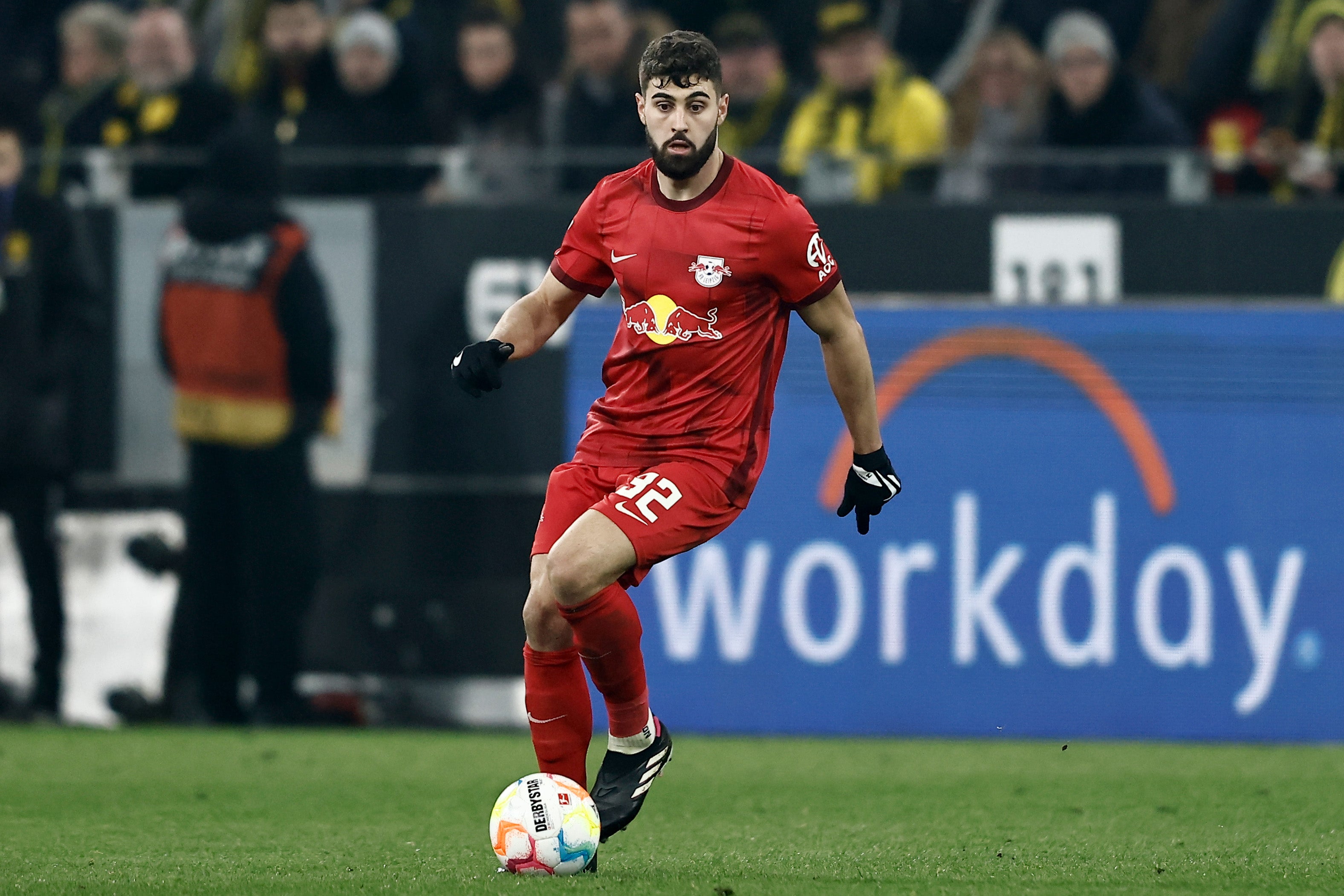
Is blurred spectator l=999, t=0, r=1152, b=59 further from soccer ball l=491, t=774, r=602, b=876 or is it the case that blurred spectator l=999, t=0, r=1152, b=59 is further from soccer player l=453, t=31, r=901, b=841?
soccer ball l=491, t=774, r=602, b=876

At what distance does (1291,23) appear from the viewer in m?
9.53

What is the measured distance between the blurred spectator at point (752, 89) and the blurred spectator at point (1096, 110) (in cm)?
135

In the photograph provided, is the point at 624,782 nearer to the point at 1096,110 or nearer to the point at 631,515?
the point at 631,515

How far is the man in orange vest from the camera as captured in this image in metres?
9.52

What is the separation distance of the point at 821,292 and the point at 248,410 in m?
4.78

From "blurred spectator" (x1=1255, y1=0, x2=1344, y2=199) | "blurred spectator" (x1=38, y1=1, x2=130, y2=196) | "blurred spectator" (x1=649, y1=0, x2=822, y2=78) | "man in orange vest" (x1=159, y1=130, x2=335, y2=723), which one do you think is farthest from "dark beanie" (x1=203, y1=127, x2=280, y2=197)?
"blurred spectator" (x1=1255, y1=0, x2=1344, y2=199)

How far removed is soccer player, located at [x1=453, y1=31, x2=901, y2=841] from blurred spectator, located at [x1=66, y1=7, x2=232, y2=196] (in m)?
4.74

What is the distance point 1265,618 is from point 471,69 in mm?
4752

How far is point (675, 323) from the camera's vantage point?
5441 millimetres

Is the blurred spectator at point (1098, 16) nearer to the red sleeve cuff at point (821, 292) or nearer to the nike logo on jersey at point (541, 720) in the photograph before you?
the red sleeve cuff at point (821, 292)

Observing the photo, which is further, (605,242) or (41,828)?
(41,828)

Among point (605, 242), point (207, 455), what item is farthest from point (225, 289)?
point (605, 242)

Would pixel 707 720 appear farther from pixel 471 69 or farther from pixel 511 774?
pixel 471 69

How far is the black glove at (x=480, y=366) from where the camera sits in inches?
213
